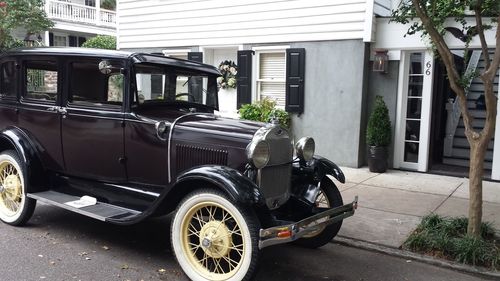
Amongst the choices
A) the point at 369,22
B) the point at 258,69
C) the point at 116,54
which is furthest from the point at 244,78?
the point at 116,54

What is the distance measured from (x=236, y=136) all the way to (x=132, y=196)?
4.28 ft

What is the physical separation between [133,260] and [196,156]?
3.77ft

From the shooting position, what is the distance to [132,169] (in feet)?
15.7

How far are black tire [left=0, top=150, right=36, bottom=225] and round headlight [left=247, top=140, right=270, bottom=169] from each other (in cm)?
268

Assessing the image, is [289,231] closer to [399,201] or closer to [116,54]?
[116,54]

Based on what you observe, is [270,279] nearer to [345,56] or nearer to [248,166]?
[248,166]

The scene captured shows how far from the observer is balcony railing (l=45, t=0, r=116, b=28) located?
89.0 feet

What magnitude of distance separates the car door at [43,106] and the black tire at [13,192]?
0.92 feet

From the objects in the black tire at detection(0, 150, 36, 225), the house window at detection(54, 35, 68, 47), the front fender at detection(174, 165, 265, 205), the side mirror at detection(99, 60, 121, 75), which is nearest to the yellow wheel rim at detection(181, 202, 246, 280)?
the front fender at detection(174, 165, 265, 205)

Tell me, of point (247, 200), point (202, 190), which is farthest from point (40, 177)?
point (247, 200)

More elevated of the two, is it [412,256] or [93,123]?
[93,123]

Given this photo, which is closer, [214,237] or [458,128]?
[214,237]

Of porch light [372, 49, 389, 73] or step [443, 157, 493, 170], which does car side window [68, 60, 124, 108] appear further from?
step [443, 157, 493, 170]

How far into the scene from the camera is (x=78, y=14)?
28.4 meters
